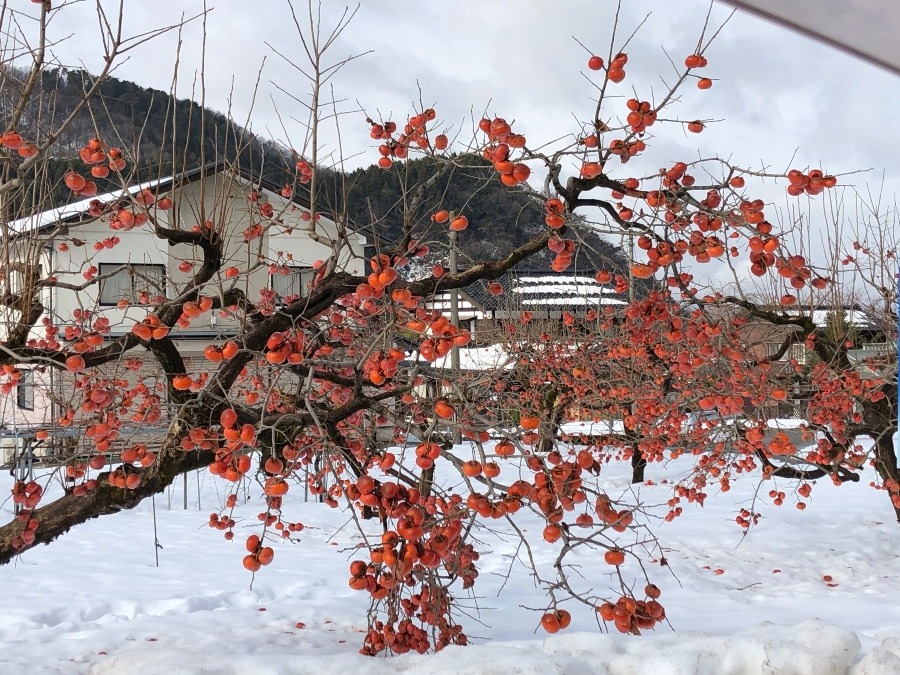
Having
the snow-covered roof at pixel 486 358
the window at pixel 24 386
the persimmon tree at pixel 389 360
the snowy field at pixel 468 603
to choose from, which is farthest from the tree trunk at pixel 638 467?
the window at pixel 24 386

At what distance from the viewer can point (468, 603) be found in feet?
21.4

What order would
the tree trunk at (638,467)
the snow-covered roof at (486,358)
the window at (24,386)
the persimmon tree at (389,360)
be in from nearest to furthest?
the persimmon tree at (389,360)
the window at (24,386)
the snow-covered roof at (486,358)
the tree trunk at (638,467)

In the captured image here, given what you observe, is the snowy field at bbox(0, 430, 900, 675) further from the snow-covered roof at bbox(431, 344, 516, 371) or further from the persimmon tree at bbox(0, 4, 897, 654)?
the snow-covered roof at bbox(431, 344, 516, 371)

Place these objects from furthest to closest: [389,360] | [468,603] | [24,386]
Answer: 1. [468,603]
2. [24,386]
3. [389,360]

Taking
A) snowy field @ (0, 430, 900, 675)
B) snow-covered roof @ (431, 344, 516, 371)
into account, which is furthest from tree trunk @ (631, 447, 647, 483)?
snow-covered roof @ (431, 344, 516, 371)

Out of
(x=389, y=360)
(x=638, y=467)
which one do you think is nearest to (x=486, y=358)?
(x=638, y=467)

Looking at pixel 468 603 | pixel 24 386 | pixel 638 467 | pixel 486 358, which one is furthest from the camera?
pixel 486 358

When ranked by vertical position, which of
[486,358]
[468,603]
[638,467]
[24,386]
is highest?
[486,358]

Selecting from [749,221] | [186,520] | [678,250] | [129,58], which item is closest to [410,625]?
[678,250]

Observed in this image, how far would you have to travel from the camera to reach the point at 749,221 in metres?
2.92

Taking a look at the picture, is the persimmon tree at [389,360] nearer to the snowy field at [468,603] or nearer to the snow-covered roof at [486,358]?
the snowy field at [468,603]

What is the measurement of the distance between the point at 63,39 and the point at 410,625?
114 inches

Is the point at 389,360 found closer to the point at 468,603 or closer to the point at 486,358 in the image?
the point at 468,603

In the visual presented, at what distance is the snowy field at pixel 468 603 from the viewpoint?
3398mm
